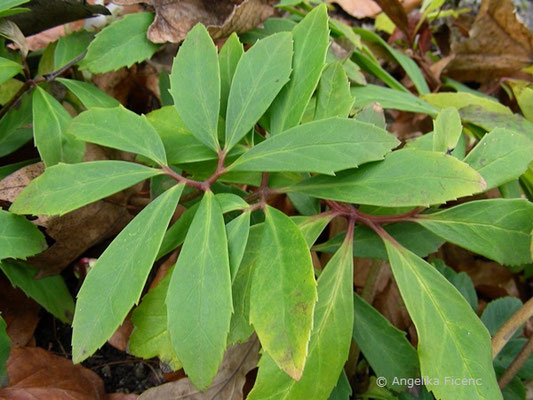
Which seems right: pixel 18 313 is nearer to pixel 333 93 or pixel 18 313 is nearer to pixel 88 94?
pixel 88 94

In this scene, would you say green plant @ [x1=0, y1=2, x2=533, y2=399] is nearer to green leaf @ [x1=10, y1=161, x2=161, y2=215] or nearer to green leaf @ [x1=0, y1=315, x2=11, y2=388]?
green leaf @ [x1=10, y1=161, x2=161, y2=215]

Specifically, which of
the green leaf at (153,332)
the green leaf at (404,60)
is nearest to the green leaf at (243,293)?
the green leaf at (153,332)

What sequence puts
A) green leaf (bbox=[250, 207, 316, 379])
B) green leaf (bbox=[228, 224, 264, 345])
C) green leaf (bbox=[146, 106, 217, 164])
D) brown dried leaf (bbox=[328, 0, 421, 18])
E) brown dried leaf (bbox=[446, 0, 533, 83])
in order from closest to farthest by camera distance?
green leaf (bbox=[250, 207, 316, 379]), green leaf (bbox=[228, 224, 264, 345]), green leaf (bbox=[146, 106, 217, 164]), brown dried leaf (bbox=[446, 0, 533, 83]), brown dried leaf (bbox=[328, 0, 421, 18])

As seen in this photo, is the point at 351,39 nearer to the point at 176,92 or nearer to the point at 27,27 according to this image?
the point at 176,92

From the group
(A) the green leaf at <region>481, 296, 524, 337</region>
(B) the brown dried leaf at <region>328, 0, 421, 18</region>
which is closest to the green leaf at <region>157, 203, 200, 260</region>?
(A) the green leaf at <region>481, 296, 524, 337</region>

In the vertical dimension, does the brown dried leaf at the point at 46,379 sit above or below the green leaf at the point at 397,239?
below

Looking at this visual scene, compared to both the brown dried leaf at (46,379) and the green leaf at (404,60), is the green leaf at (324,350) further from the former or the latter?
the green leaf at (404,60)

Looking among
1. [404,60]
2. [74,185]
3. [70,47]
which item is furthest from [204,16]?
[404,60]
